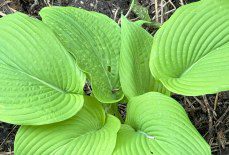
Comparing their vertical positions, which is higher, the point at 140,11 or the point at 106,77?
the point at 140,11

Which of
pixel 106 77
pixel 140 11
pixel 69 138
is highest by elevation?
pixel 140 11

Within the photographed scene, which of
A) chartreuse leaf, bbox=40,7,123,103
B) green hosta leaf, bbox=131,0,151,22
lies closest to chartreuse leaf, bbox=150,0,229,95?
chartreuse leaf, bbox=40,7,123,103

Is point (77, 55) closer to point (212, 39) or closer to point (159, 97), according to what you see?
point (159, 97)

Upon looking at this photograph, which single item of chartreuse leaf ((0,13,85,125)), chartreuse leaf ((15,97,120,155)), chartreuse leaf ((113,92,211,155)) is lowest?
chartreuse leaf ((15,97,120,155))

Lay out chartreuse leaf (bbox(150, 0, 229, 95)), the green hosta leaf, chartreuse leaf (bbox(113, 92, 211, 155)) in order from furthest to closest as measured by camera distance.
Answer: the green hosta leaf
chartreuse leaf (bbox(150, 0, 229, 95))
chartreuse leaf (bbox(113, 92, 211, 155))

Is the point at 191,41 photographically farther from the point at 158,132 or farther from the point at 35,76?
the point at 35,76

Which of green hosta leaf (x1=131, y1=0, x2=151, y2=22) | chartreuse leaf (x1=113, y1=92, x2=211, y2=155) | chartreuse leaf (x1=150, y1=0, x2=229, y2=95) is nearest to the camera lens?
chartreuse leaf (x1=113, y1=92, x2=211, y2=155)

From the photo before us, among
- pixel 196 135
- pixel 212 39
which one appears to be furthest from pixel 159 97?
pixel 212 39

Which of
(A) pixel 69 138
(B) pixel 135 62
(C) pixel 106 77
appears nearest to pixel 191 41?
(B) pixel 135 62

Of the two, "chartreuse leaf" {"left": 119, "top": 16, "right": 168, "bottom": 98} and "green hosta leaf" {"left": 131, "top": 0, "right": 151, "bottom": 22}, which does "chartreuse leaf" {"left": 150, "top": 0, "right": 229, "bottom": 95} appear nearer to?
→ "chartreuse leaf" {"left": 119, "top": 16, "right": 168, "bottom": 98}
